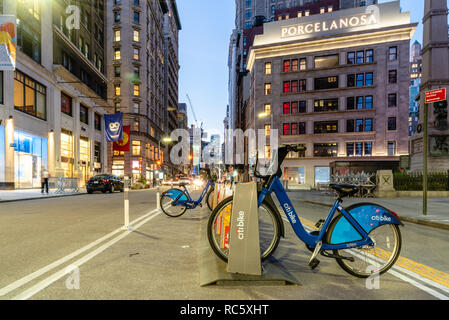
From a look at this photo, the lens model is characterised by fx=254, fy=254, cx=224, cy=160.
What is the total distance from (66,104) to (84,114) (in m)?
4.99

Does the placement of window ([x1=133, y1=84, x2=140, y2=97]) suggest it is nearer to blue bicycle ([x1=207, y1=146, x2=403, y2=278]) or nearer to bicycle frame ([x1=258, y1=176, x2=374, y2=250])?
blue bicycle ([x1=207, y1=146, x2=403, y2=278])

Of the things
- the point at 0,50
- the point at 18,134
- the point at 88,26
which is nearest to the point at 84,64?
the point at 88,26

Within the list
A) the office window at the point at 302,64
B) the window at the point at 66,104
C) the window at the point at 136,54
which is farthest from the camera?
the window at the point at 136,54

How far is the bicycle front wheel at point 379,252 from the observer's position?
3555mm

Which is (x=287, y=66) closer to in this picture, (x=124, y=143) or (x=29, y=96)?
(x=124, y=143)

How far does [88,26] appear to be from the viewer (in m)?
39.1

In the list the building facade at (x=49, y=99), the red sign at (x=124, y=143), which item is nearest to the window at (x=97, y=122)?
the building facade at (x=49, y=99)

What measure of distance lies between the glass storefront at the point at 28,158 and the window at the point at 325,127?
36.7 metres

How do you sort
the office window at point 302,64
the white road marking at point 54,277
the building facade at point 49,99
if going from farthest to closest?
1. the office window at point 302,64
2. the building facade at point 49,99
3. the white road marking at point 54,277

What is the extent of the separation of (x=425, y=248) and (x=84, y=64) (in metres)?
42.2

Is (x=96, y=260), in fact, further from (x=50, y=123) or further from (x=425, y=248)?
(x=50, y=123)

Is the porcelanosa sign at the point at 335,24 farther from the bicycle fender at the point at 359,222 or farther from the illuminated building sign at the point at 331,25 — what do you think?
the bicycle fender at the point at 359,222

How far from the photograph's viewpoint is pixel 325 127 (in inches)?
1610

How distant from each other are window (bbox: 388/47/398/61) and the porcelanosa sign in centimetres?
477
